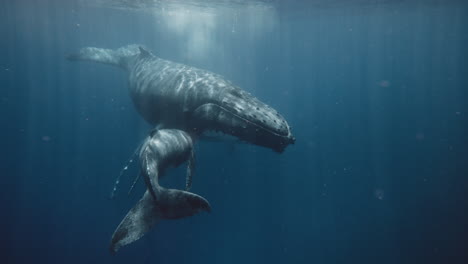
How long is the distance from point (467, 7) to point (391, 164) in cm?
2230

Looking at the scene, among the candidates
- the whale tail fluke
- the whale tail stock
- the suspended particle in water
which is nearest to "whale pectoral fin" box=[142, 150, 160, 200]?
the whale tail fluke

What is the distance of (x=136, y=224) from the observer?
16.1 ft

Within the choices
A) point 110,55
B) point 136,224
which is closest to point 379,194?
point 110,55

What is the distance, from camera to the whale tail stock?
1653 centimetres

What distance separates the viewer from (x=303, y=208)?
28250 mm

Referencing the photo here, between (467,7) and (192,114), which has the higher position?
(467,7)

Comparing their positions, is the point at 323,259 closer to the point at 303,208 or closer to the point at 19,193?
the point at 303,208

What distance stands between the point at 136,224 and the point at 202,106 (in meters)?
4.30

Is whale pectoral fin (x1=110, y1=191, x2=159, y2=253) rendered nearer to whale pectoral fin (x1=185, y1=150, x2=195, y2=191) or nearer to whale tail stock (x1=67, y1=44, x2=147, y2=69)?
whale pectoral fin (x1=185, y1=150, x2=195, y2=191)

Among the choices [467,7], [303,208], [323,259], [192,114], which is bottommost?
[323,259]

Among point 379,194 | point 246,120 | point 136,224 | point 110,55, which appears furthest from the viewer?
point 379,194

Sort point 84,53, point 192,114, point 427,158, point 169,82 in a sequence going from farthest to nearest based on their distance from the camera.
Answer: point 427,158 → point 84,53 → point 169,82 → point 192,114

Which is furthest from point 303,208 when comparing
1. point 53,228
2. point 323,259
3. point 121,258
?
point 53,228

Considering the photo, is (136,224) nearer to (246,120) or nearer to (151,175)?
(151,175)
